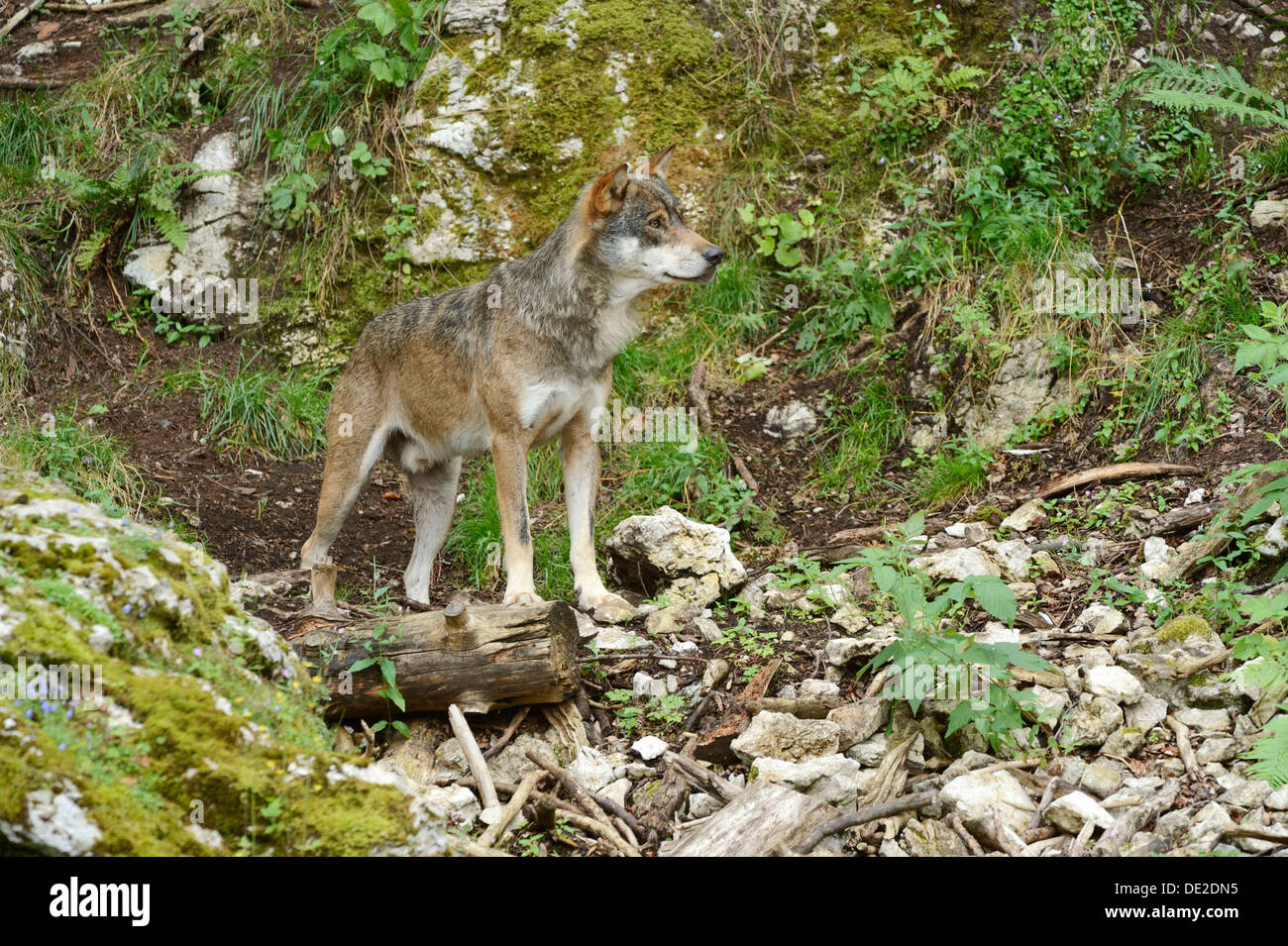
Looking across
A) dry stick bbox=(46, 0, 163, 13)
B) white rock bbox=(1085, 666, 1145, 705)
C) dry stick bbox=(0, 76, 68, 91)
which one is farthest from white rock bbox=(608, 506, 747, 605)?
dry stick bbox=(46, 0, 163, 13)

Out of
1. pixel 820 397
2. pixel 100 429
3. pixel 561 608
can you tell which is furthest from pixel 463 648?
pixel 100 429

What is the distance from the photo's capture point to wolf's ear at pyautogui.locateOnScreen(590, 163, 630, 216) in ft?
20.8

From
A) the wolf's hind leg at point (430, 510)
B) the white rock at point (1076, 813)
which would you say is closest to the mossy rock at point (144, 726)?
the white rock at point (1076, 813)

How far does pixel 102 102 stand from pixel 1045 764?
9112 mm

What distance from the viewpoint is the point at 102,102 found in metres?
9.56

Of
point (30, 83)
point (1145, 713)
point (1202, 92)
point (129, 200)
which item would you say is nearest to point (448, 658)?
point (1145, 713)

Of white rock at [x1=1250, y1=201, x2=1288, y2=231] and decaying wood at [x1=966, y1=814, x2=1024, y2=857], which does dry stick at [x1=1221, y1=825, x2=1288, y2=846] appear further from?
white rock at [x1=1250, y1=201, x2=1288, y2=231]

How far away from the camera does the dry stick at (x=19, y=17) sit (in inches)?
407

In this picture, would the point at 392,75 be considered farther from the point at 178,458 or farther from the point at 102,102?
the point at 178,458

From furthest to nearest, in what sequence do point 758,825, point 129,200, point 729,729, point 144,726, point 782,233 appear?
point 129,200, point 782,233, point 729,729, point 758,825, point 144,726

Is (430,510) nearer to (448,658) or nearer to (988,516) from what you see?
(448,658)

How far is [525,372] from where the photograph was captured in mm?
6445

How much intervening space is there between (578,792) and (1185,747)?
87.6 inches

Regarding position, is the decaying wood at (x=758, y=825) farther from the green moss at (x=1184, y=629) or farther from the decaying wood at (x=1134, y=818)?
the green moss at (x=1184, y=629)
